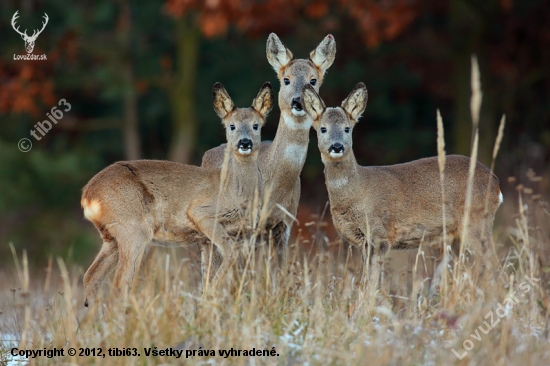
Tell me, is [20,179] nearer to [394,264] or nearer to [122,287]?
[394,264]

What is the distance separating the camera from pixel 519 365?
465 cm

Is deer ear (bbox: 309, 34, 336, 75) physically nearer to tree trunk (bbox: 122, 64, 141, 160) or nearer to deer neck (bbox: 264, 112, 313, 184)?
deer neck (bbox: 264, 112, 313, 184)

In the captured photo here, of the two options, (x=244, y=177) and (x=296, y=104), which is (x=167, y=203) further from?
(x=296, y=104)

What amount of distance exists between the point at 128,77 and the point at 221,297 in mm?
11987

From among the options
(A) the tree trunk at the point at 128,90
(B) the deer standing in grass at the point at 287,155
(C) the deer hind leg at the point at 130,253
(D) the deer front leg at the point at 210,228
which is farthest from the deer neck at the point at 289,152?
(A) the tree trunk at the point at 128,90

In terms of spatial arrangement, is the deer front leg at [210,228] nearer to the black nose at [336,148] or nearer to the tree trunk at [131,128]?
the black nose at [336,148]

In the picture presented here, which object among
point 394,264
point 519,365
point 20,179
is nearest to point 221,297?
point 519,365

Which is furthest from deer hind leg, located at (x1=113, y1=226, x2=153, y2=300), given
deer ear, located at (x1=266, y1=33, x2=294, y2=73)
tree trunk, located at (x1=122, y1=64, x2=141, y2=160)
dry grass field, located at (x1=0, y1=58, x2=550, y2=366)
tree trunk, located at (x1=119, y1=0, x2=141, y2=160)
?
tree trunk, located at (x1=122, y1=64, x2=141, y2=160)

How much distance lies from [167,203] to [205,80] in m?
12.2

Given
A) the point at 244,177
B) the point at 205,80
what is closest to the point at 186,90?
the point at 205,80

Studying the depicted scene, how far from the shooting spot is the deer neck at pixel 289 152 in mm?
7629

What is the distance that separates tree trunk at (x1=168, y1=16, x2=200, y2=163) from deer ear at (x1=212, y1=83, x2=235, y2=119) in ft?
31.3

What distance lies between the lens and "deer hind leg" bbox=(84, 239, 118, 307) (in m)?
7.25

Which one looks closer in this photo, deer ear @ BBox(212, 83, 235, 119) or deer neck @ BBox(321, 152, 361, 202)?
deer neck @ BBox(321, 152, 361, 202)
